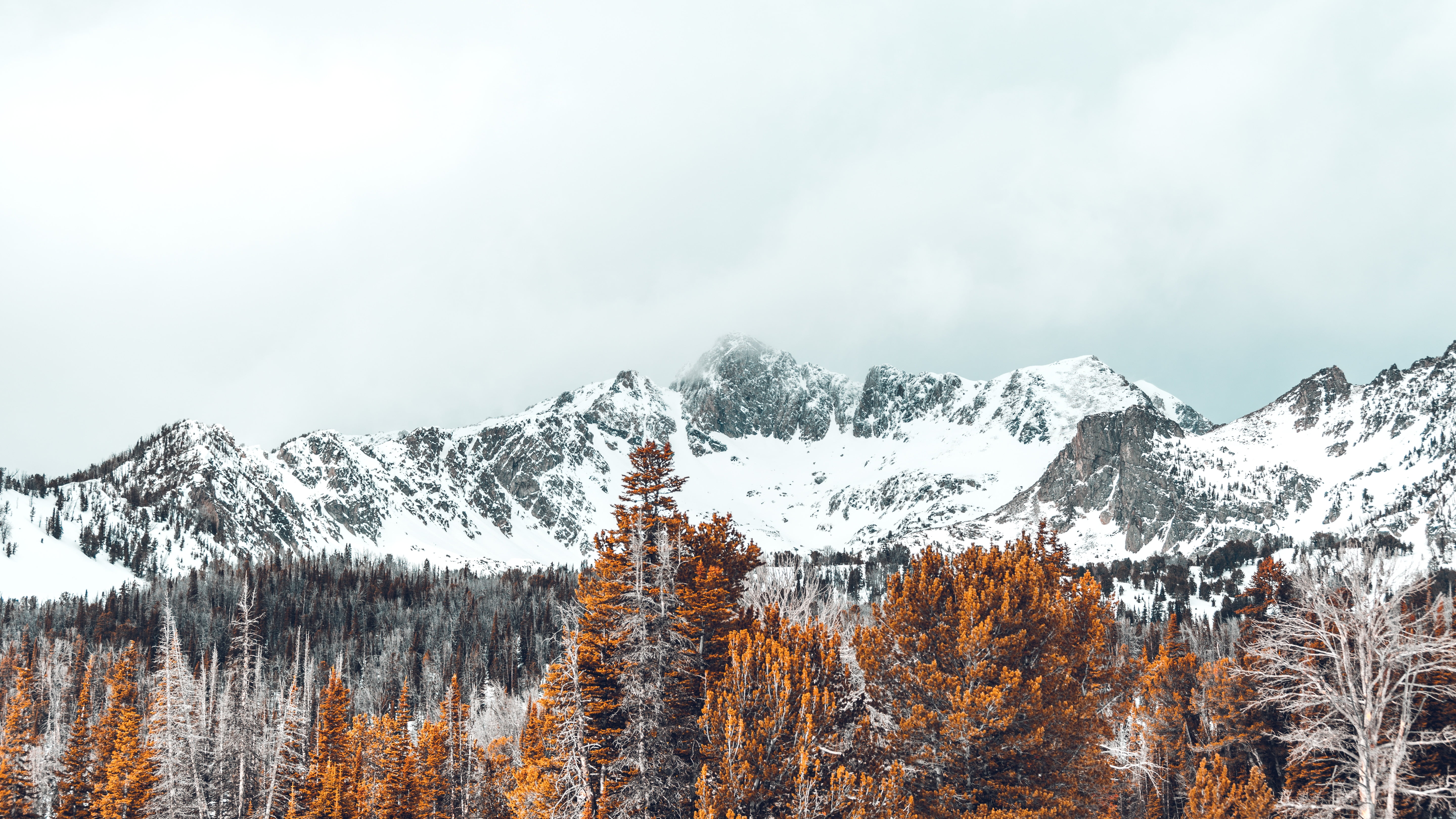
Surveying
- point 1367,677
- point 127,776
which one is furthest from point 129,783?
point 1367,677

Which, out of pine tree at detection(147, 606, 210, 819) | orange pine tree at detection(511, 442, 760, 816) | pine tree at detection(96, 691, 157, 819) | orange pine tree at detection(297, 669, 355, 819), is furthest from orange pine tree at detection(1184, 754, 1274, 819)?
pine tree at detection(96, 691, 157, 819)

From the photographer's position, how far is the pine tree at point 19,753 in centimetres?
5356

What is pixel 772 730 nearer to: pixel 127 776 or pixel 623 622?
pixel 623 622

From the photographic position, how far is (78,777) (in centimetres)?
5603

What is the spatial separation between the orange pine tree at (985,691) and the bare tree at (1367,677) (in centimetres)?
505

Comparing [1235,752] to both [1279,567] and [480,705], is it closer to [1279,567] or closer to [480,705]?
[1279,567]

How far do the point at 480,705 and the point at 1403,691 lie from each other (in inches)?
4382

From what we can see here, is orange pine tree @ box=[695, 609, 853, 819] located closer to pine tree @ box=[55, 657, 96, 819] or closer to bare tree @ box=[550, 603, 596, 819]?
bare tree @ box=[550, 603, 596, 819]

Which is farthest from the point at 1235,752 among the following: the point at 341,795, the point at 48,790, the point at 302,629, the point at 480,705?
the point at 302,629

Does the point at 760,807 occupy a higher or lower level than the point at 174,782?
higher

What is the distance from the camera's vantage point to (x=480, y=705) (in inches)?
4611

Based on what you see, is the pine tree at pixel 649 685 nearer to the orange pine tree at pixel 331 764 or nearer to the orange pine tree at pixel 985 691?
the orange pine tree at pixel 985 691

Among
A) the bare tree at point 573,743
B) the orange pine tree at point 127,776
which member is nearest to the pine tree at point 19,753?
the orange pine tree at point 127,776

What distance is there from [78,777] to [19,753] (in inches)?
391
